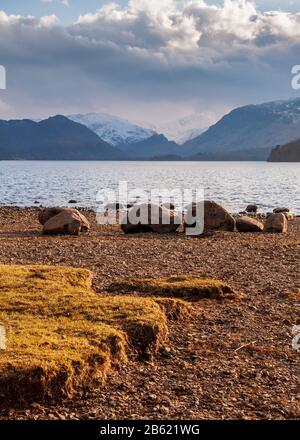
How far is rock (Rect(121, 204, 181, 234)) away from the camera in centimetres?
3219

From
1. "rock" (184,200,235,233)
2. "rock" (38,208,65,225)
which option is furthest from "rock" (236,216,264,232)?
"rock" (38,208,65,225)

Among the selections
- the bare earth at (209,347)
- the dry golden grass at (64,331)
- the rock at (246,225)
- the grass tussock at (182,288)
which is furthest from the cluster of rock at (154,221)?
the grass tussock at (182,288)

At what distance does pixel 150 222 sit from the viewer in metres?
32.3

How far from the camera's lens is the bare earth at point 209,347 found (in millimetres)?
8820

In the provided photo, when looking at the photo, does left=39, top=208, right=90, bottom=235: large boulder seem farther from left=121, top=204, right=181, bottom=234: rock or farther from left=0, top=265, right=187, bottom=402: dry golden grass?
left=0, top=265, right=187, bottom=402: dry golden grass

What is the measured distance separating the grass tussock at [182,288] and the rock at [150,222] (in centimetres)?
1588

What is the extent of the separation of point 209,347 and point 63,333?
9.75 feet

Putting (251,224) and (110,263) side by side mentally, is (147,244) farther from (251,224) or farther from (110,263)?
(251,224)

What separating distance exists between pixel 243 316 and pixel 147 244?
1230cm

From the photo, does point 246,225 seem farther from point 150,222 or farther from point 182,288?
point 182,288

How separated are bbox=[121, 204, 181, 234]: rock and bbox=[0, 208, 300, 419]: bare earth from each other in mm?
7933

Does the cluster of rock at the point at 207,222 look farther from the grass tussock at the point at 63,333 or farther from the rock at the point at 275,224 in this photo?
the grass tussock at the point at 63,333

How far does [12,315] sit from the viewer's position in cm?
1209
